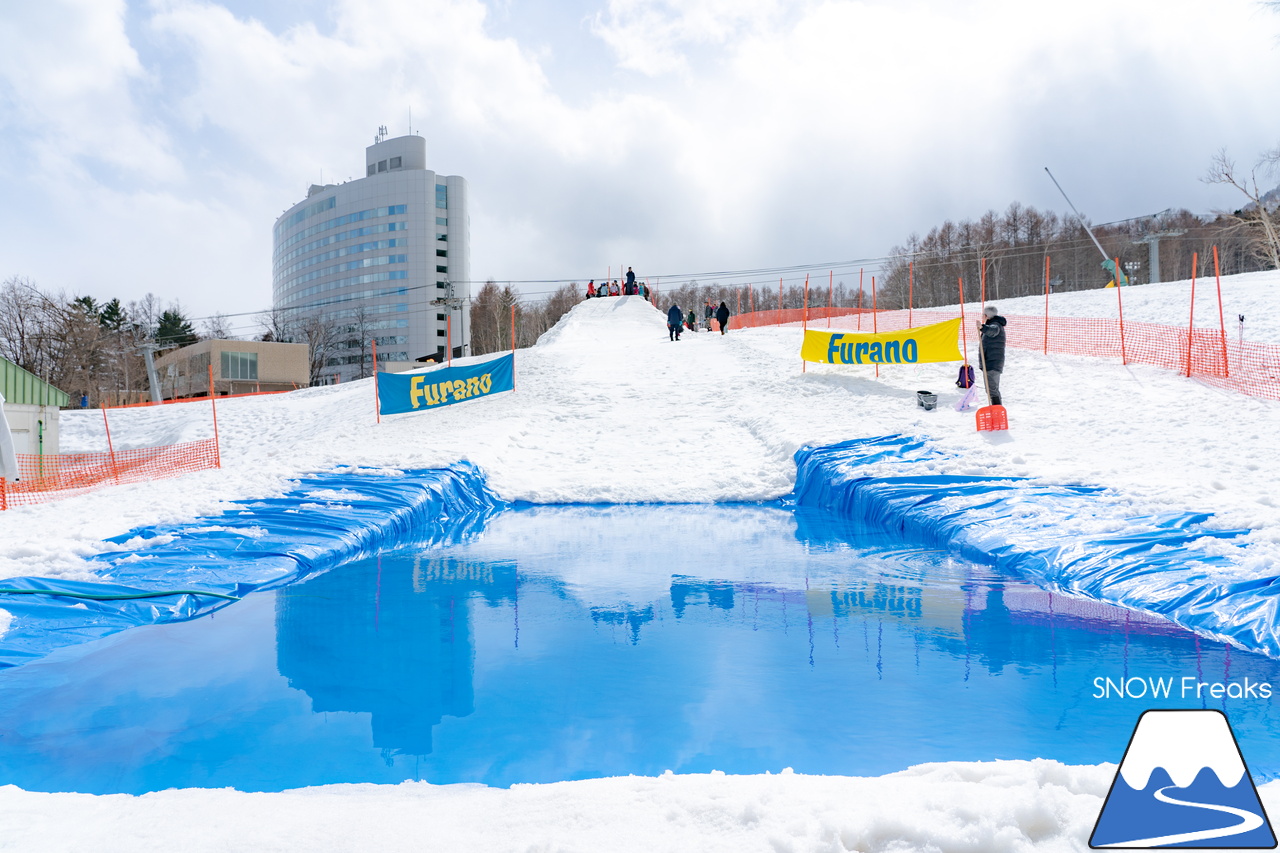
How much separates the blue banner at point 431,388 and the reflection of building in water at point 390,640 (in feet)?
36.5

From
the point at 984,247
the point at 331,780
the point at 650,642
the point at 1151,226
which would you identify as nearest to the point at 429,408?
the point at 650,642

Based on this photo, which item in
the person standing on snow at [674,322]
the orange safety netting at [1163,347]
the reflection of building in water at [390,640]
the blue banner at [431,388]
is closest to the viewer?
the reflection of building in water at [390,640]

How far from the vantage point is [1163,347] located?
16719mm

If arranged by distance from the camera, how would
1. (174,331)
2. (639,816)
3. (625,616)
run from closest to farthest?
1. (639,816)
2. (625,616)
3. (174,331)

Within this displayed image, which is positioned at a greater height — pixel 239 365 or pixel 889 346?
pixel 239 365

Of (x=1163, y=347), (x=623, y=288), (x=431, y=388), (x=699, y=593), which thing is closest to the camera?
(x=699, y=593)

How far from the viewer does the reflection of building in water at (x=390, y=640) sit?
4.60 meters

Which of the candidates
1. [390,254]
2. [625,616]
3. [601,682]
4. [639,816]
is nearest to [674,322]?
[625,616]

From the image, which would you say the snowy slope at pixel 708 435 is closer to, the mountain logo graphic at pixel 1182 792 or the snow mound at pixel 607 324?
the snow mound at pixel 607 324

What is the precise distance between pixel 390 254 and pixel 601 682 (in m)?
126

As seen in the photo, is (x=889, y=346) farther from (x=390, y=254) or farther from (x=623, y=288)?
(x=390, y=254)

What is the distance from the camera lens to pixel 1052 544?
24.6ft

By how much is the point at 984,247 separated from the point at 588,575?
7899 cm

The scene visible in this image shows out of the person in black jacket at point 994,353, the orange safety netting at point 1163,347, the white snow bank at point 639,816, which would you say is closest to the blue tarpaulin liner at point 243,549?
the white snow bank at point 639,816
